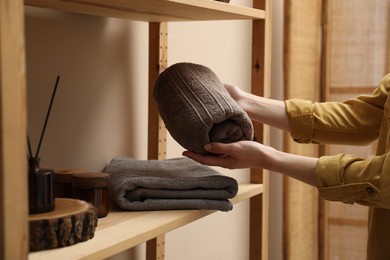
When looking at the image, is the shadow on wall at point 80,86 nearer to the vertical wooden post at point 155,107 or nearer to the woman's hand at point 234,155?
the vertical wooden post at point 155,107

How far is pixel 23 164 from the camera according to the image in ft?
2.17

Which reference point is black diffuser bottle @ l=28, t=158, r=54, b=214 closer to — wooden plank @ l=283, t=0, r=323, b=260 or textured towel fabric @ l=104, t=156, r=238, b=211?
textured towel fabric @ l=104, t=156, r=238, b=211

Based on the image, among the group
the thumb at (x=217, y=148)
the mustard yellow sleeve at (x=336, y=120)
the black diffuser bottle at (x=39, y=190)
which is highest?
the mustard yellow sleeve at (x=336, y=120)

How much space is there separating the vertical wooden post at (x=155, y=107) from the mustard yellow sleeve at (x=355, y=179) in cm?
46

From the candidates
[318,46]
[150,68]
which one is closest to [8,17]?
[150,68]

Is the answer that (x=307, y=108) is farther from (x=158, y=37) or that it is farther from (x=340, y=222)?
(x=340, y=222)

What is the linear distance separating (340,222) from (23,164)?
1.78 meters

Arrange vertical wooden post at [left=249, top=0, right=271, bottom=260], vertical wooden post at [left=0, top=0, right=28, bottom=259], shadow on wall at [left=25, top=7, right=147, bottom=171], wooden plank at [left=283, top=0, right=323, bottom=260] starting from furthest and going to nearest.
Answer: wooden plank at [left=283, top=0, right=323, bottom=260] < vertical wooden post at [left=249, top=0, right=271, bottom=260] < shadow on wall at [left=25, top=7, right=147, bottom=171] < vertical wooden post at [left=0, top=0, right=28, bottom=259]

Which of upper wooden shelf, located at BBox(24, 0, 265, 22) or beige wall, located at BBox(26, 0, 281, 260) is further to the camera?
beige wall, located at BBox(26, 0, 281, 260)

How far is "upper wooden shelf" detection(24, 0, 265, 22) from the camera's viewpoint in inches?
41.1

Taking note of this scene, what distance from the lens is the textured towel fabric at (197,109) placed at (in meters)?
1.07

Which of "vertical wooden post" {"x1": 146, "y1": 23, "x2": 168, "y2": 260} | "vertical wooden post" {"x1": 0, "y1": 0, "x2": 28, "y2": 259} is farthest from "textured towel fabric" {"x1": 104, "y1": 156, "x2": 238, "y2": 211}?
"vertical wooden post" {"x1": 0, "y1": 0, "x2": 28, "y2": 259}

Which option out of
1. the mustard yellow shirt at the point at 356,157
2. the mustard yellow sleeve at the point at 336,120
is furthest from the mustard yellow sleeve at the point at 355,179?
the mustard yellow sleeve at the point at 336,120

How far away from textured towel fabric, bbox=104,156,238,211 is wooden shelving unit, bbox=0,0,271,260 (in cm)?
2
